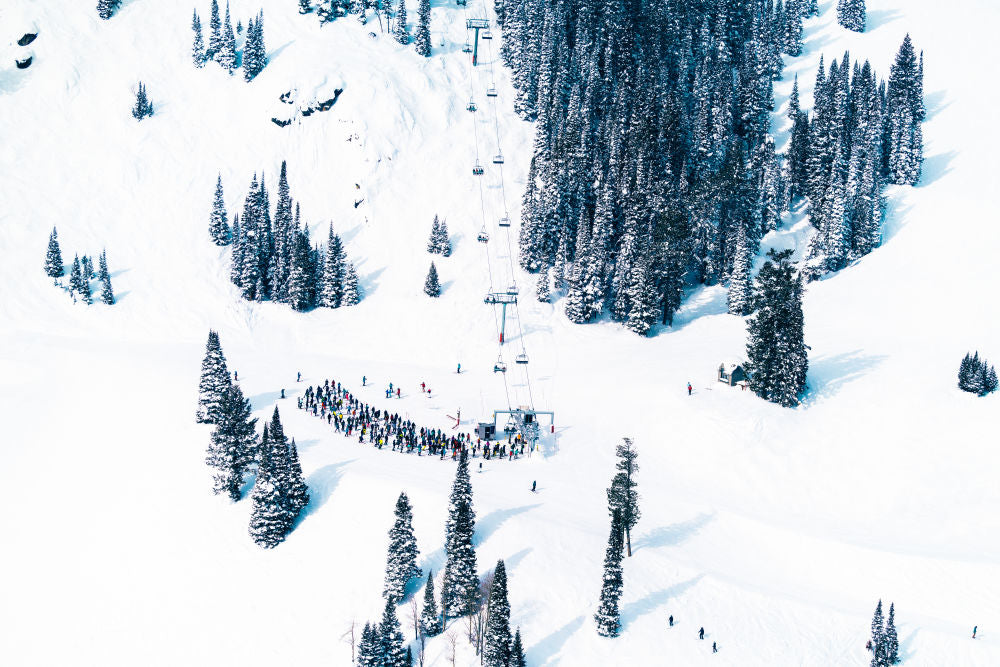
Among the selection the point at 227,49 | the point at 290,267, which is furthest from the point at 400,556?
the point at 227,49

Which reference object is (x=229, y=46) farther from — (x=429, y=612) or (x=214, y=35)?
(x=429, y=612)

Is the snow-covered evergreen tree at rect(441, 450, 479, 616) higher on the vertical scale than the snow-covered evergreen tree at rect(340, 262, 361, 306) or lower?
lower

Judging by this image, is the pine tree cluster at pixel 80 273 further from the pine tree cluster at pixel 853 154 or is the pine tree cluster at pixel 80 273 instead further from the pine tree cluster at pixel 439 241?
the pine tree cluster at pixel 853 154

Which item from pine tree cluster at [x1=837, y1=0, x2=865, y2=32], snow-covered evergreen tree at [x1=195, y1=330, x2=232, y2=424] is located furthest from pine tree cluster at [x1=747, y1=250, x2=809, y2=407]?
pine tree cluster at [x1=837, y1=0, x2=865, y2=32]

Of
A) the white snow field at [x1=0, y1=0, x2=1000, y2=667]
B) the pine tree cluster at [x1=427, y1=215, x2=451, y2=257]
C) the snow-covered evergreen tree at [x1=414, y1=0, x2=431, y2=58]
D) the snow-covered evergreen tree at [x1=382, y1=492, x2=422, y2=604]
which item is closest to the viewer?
the snow-covered evergreen tree at [x1=382, y1=492, x2=422, y2=604]

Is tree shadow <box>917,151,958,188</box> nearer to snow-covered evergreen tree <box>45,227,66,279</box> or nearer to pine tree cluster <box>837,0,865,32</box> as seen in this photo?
pine tree cluster <box>837,0,865,32</box>

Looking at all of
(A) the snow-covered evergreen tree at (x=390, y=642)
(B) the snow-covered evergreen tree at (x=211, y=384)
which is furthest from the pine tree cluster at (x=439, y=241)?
(A) the snow-covered evergreen tree at (x=390, y=642)

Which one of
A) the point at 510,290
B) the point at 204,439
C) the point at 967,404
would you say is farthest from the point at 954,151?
the point at 204,439
